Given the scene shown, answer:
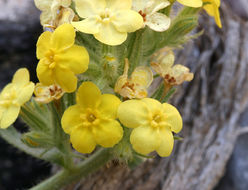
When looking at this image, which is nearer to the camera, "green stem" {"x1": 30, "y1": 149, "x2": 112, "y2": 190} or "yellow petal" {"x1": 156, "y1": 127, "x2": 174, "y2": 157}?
"yellow petal" {"x1": 156, "y1": 127, "x2": 174, "y2": 157}

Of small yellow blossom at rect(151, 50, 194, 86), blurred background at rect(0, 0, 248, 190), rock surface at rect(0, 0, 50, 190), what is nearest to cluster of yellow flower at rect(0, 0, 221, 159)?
small yellow blossom at rect(151, 50, 194, 86)

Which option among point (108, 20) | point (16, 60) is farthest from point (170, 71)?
point (16, 60)

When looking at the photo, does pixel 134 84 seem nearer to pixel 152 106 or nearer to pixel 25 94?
pixel 152 106

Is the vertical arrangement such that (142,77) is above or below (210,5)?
below

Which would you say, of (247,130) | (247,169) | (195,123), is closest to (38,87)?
(195,123)

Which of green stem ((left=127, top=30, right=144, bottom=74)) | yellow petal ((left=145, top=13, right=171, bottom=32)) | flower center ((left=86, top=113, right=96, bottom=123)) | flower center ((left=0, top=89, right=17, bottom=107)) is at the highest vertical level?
yellow petal ((left=145, top=13, right=171, bottom=32))

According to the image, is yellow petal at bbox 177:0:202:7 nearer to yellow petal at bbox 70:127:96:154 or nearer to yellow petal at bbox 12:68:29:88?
yellow petal at bbox 70:127:96:154

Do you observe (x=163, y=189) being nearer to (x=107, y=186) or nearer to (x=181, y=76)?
(x=107, y=186)

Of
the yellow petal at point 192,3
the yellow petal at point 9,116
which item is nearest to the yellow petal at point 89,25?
the yellow petal at point 192,3
